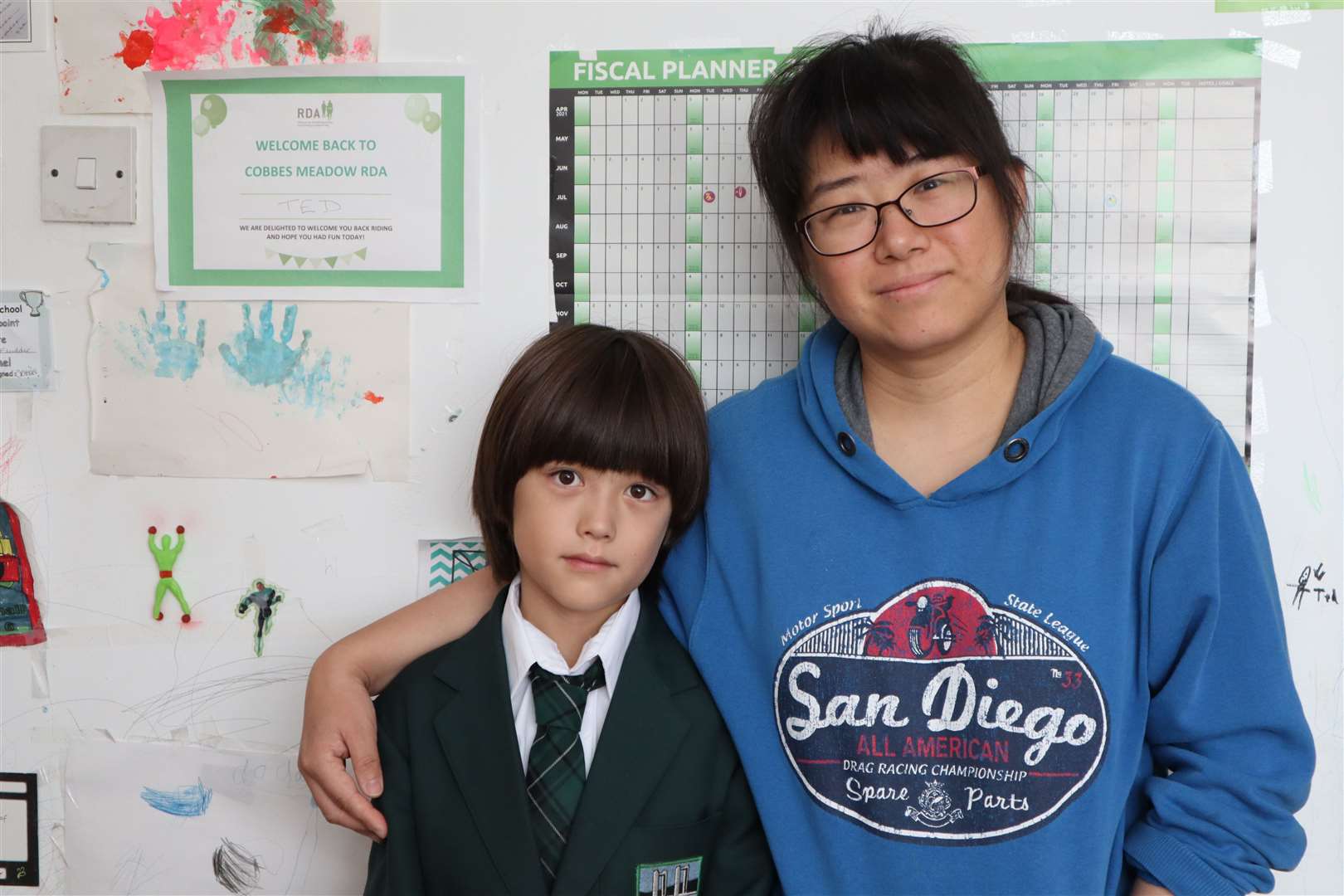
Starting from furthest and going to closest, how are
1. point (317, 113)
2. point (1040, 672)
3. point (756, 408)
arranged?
point (317, 113), point (756, 408), point (1040, 672)

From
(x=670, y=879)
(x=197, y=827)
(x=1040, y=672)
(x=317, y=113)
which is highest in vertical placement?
(x=317, y=113)

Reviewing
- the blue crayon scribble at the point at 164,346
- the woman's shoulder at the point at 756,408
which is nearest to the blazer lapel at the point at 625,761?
the woman's shoulder at the point at 756,408

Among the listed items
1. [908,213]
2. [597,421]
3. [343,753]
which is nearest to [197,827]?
[343,753]

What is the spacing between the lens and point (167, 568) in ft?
4.08

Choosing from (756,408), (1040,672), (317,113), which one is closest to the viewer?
(1040,672)

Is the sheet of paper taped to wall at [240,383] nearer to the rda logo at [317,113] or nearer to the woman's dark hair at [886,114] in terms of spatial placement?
the rda logo at [317,113]

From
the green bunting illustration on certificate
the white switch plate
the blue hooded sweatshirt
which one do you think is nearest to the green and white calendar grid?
the green bunting illustration on certificate

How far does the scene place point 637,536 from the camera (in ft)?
2.99

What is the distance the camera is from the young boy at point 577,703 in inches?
34.9

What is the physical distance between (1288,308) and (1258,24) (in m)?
0.33

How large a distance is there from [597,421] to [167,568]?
711 mm

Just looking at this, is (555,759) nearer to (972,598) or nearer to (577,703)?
(577,703)

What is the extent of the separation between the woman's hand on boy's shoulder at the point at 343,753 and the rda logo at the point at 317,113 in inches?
27.5

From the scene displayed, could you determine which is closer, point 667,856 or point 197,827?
point 667,856
